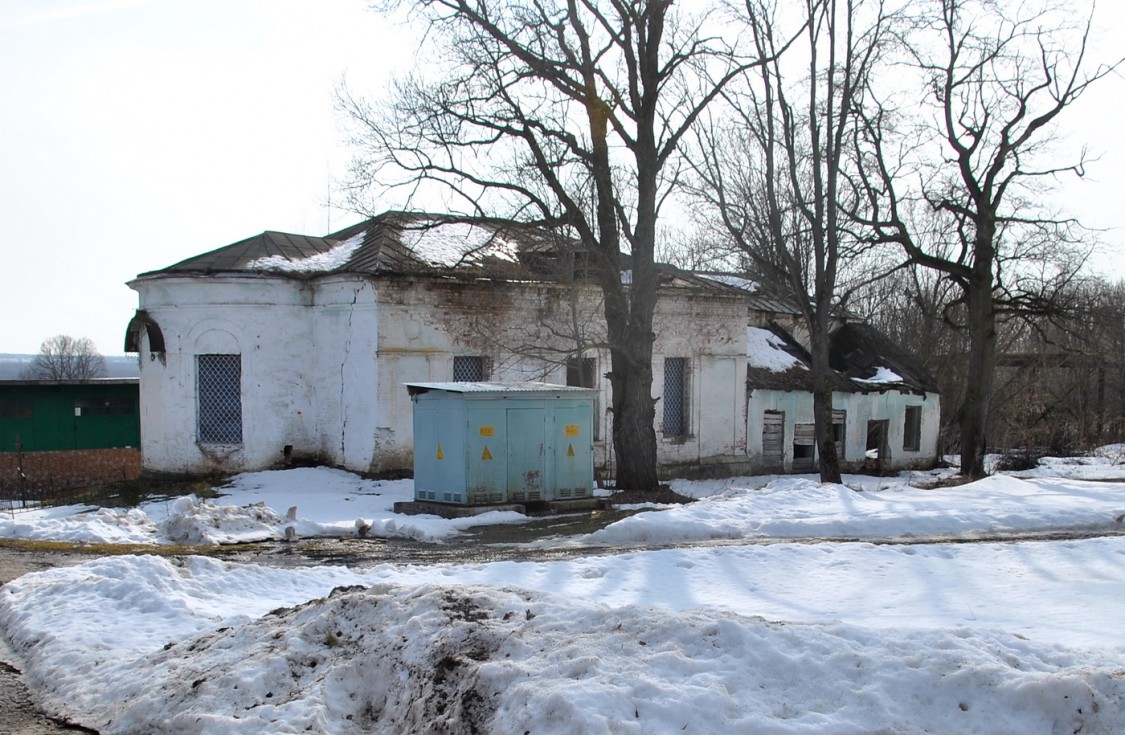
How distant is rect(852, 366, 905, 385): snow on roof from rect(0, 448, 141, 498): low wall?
72.3 ft

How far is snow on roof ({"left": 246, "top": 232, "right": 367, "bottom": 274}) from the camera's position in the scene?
2258cm

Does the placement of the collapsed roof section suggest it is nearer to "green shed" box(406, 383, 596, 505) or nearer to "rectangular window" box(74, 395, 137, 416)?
"green shed" box(406, 383, 596, 505)

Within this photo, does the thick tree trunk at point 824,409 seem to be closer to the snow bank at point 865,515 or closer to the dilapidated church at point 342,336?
the dilapidated church at point 342,336

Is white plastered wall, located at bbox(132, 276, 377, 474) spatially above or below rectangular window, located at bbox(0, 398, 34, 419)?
above

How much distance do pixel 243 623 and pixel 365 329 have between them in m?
13.8

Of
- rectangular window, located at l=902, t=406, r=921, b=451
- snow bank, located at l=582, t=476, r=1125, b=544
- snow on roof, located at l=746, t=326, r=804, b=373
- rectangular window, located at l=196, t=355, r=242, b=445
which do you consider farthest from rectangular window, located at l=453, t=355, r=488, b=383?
rectangular window, located at l=902, t=406, r=921, b=451

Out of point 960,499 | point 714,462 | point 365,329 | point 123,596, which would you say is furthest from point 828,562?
point 714,462

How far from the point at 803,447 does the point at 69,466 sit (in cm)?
2264

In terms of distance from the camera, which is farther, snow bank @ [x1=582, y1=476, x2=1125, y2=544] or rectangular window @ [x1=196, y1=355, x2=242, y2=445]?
rectangular window @ [x1=196, y1=355, x2=242, y2=445]

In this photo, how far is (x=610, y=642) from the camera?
20.3ft

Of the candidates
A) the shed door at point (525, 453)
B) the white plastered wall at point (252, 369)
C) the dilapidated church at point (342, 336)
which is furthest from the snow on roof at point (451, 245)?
the shed door at point (525, 453)

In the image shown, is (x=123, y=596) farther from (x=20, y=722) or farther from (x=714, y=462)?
(x=714, y=462)

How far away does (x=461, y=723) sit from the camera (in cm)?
563

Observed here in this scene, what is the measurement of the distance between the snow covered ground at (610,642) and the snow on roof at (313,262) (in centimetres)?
1261
